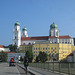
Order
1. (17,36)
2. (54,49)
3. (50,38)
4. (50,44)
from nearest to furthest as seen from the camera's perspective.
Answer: (54,49), (50,44), (50,38), (17,36)

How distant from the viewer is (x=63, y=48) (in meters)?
142

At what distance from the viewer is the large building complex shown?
140500 millimetres

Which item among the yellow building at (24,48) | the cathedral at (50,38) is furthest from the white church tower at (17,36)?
the yellow building at (24,48)

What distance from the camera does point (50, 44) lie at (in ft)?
472

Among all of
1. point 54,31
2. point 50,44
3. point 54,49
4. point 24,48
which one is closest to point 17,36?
point 24,48

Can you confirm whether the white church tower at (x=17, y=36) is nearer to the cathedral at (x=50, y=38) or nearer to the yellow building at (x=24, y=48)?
the cathedral at (x=50, y=38)

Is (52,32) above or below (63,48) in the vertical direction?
above

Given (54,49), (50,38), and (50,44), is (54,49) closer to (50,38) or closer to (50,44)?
(50,44)

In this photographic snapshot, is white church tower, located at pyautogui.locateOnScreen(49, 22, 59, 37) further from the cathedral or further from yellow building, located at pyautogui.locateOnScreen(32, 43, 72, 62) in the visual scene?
yellow building, located at pyautogui.locateOnScreen(32, 43, 72, 62)

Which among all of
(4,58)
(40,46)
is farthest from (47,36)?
(4,58)

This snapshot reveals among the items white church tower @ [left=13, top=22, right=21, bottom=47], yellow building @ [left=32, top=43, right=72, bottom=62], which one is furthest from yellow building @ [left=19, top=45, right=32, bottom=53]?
yellow building @ [left=32, top=43, right=72, bottom=62]

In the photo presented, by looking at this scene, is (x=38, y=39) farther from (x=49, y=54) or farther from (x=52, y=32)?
(x=49, y=54)

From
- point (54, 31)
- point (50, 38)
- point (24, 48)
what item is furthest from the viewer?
point (54, 31)

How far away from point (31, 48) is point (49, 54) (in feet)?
76.9
